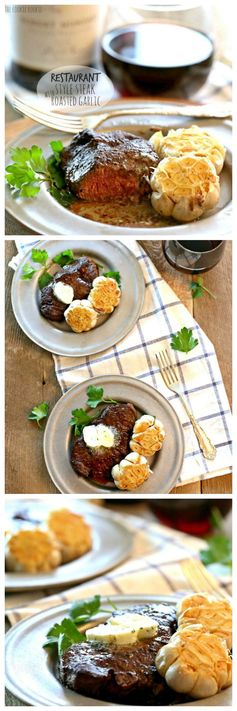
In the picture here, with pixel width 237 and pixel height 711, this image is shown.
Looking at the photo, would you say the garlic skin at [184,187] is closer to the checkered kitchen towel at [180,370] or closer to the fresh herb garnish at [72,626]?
the checkered kitchen towel at [180,370]

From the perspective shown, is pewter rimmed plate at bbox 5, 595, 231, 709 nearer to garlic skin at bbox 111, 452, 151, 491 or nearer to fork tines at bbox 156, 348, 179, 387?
garlic skin at bbox 111, 452, 151, 491

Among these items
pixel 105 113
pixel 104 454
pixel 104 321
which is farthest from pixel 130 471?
pixel 105 113

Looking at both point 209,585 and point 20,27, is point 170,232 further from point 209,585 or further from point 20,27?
point 209,585

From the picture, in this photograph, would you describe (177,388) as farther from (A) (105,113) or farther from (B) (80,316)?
(A) (105,113)

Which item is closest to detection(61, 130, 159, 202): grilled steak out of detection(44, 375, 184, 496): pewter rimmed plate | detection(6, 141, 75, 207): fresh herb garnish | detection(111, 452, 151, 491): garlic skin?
detection(6, 141, 75, 207): fresh herb garnish

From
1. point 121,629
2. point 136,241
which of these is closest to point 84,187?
point 136,241

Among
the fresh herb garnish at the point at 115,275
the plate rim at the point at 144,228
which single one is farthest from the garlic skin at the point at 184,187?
the fresh herb garnish at the point at 115,275
